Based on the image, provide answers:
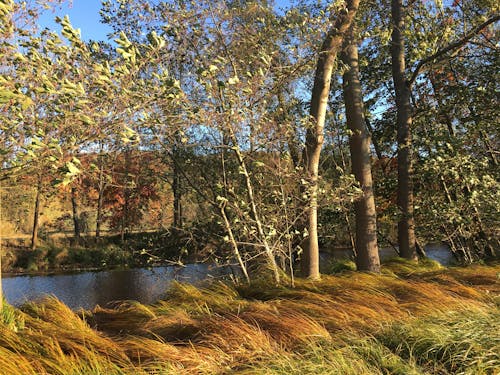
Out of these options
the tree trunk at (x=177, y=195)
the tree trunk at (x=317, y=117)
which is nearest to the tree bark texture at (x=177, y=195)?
the tree trunk at (x=177, y=195)

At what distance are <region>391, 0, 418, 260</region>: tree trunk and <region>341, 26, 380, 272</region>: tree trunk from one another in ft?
5.46

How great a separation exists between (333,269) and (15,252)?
64.7 ft

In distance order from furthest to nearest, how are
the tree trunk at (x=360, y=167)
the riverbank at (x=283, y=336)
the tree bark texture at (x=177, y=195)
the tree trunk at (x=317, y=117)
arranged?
1. the tree trunk at (x=360, y=167)
2. the tree bark texture at (x=177, y=195)
3. the tree trunk at (x=317, y=117)
4. the riverbank at (x=283, y=336)

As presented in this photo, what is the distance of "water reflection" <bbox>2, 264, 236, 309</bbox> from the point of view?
1304 centimetres

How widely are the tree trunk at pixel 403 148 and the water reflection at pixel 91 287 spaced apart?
192 inches

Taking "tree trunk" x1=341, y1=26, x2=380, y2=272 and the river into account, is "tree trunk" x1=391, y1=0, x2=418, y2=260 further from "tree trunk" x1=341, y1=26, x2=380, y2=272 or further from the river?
the river

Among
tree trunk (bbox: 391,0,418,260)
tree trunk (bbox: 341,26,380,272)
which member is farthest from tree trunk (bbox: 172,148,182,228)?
tree trunk (bbox: 391,0,418,260)

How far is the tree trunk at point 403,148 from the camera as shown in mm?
9406

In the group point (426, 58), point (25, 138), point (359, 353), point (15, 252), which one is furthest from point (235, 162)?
point (15, 252)

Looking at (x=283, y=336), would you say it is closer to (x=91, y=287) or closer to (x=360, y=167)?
(x=360, y=167)

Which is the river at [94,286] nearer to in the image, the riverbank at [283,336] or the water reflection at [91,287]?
the water reflection at [91,287]

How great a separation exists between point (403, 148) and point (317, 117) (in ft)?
10.7

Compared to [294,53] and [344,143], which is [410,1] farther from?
[294,53]

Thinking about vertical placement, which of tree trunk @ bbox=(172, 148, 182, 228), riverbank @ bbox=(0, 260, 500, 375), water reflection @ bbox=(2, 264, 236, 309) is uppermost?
tree trunk @ bbox=(172, 148, 182, 228)
